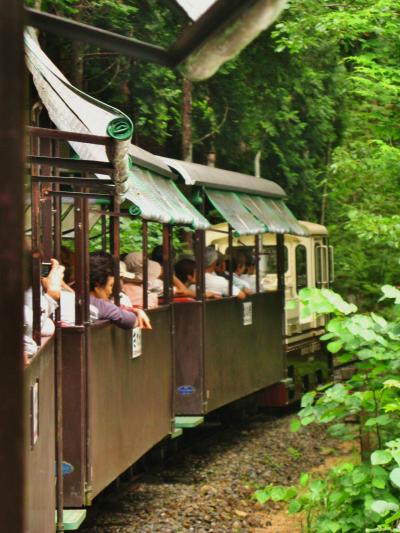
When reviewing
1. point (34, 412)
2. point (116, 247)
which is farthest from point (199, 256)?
point (34, 412)

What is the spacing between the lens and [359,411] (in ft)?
24.7

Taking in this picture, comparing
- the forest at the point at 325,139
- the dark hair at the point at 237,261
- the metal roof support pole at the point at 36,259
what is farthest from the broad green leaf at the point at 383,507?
the dark hair at the point at 237,261

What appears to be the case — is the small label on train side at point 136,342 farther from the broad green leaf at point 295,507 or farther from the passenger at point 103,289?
the broad green leaf at point 295,507

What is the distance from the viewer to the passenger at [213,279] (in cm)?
1237

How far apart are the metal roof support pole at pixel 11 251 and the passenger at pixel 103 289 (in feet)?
19.0

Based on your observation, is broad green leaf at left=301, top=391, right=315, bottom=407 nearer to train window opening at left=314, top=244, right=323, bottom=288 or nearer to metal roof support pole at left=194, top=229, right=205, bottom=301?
metal roof support pole at left=194, top=229, right=205, bottom=301

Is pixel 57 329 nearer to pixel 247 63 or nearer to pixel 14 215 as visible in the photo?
pixel 14 215

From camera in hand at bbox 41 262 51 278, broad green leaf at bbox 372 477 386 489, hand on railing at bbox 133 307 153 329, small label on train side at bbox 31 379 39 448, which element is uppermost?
camera in hand at bbox 41 262 51 278

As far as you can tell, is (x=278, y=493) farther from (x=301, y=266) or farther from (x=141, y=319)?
(x=301, y=266)

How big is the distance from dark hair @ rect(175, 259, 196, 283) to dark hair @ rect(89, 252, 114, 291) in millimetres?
4134

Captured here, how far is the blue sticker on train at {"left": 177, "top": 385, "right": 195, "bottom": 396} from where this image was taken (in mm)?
11391

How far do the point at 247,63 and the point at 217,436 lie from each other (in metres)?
7.88

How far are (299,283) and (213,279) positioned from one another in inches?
187

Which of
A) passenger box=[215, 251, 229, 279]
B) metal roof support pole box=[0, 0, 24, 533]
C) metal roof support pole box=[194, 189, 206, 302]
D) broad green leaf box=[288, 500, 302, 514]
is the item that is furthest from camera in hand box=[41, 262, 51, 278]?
passenger box=[215, 251, 229, 279]
